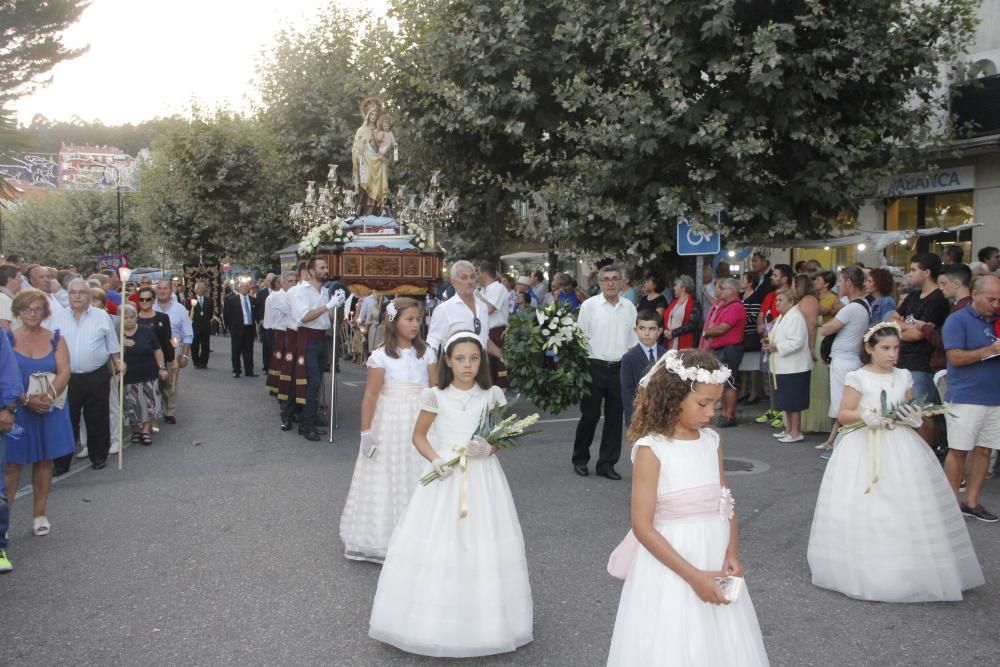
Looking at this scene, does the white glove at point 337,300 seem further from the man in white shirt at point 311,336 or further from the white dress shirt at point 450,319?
the white dress shirt at point 450,319

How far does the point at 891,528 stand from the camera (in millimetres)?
5098

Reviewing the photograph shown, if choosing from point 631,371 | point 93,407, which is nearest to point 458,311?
point 631,371

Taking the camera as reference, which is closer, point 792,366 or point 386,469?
point 386,469

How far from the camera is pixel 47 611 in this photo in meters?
5.11

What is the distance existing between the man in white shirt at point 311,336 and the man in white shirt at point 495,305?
1.75m

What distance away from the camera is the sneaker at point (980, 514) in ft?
22.1

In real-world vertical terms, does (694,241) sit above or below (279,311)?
above

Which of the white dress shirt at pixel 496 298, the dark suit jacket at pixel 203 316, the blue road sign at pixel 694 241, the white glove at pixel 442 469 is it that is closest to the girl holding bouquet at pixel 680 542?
the white glove at pixel 442 469

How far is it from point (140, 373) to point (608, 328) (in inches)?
224

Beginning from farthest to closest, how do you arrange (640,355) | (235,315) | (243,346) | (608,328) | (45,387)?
1. (243,346)
2. (235,315)
3. (608,328)
4. (640,355)
5. (45,387)

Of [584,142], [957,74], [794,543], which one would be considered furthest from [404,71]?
[794,543]

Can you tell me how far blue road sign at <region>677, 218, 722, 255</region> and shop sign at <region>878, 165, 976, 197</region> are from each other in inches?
202

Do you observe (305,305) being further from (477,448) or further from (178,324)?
(477,448)

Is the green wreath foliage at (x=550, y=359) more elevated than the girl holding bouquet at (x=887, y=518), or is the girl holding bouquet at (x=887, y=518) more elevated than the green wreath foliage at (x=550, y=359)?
the green wreath foliage at (x=550, y=359)
